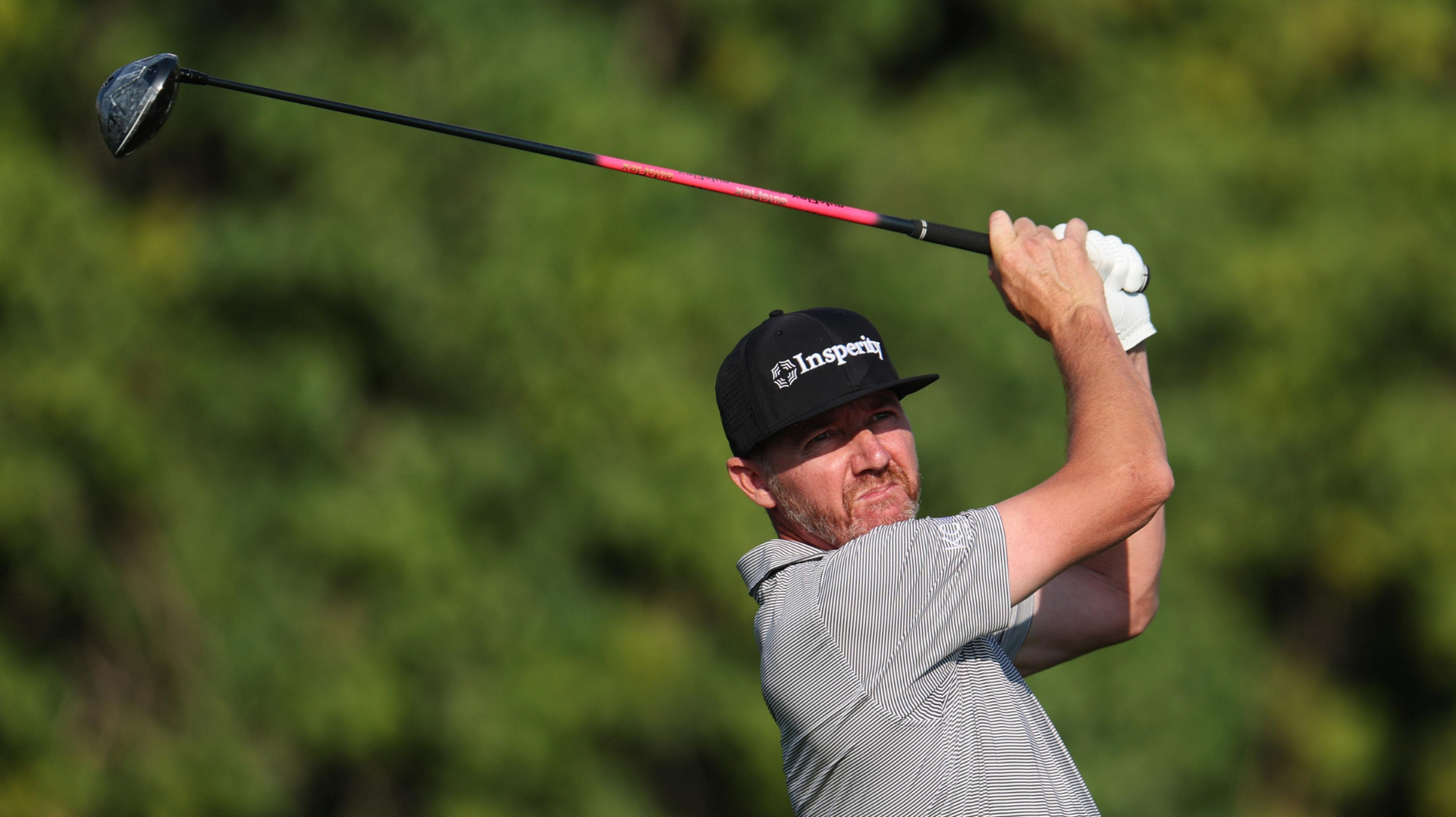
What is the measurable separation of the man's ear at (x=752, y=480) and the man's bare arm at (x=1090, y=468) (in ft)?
2.24

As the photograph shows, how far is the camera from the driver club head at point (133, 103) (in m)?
3.66

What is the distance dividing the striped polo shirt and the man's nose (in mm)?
277

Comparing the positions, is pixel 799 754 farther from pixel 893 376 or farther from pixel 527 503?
pixel 527 503

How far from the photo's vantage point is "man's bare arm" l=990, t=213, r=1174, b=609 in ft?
8.93

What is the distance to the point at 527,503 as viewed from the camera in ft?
34.6

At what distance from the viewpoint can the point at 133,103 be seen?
12.1 feet

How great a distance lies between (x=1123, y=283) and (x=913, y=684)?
3.40 feet

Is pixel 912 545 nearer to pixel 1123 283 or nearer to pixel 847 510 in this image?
pixel 847 510

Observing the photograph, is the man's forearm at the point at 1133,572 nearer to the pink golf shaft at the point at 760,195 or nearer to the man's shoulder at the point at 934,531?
the man's shoulder at the point at 934,531

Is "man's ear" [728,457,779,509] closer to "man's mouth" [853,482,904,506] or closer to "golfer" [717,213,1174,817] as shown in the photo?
"golfer" [717,213,1174,817]

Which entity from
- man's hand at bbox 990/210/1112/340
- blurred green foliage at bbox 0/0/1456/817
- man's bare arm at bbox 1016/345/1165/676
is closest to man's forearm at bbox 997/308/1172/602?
man's hand at bbox 990/210/1112/340

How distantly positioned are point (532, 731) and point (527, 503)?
5.02ft

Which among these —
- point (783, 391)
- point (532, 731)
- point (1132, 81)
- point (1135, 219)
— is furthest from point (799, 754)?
point (1132, 81)

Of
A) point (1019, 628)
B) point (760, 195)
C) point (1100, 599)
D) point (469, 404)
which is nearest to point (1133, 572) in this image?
point (1100, 599)
